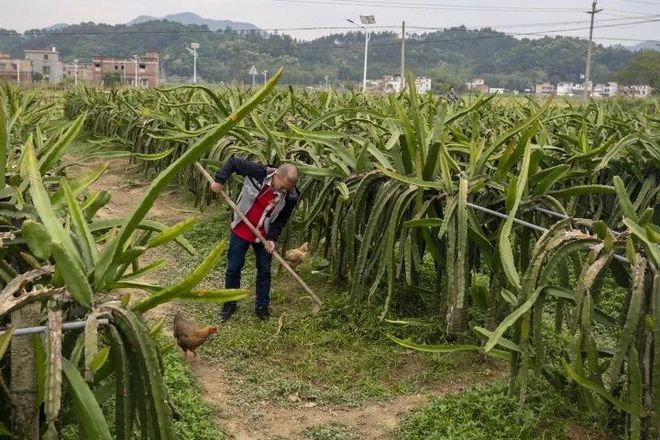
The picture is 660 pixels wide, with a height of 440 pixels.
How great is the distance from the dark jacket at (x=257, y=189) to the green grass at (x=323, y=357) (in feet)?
1.87

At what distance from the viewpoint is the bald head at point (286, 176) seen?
3990mm

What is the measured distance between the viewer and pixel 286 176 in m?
3.99

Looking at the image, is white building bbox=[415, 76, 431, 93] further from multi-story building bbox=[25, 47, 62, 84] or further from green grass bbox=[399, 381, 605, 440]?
multi-story building bbox=[25, 47, 62, 84]

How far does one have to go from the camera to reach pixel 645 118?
5.71 m

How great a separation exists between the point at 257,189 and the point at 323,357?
43.8 inches

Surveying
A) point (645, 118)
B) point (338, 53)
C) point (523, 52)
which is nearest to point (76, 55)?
point (338, 53)

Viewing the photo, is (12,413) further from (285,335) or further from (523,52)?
(523,52)

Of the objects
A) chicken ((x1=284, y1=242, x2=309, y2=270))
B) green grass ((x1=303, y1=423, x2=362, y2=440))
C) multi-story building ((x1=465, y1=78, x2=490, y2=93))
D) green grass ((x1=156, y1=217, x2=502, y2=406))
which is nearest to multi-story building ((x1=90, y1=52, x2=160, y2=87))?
multi-story building ((x1=465, y1=78, x2=490, y2=93))

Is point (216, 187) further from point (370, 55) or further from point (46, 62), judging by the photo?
point (370, 55)

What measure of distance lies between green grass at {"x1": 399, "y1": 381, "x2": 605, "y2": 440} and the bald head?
1511 mm

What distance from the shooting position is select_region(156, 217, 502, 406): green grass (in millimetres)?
3432

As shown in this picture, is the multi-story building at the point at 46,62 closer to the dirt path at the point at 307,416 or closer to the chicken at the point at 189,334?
the chicken at the point at 189,334

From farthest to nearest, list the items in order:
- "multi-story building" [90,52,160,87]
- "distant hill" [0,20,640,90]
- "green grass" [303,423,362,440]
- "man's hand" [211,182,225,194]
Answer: "distant hill" [0,20,640,90], "multi-story building" [90,52,160,87], "man's hand" [211,182,225,194], "green grass" [303,423,362,440]

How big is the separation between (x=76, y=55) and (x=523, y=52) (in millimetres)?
56527
